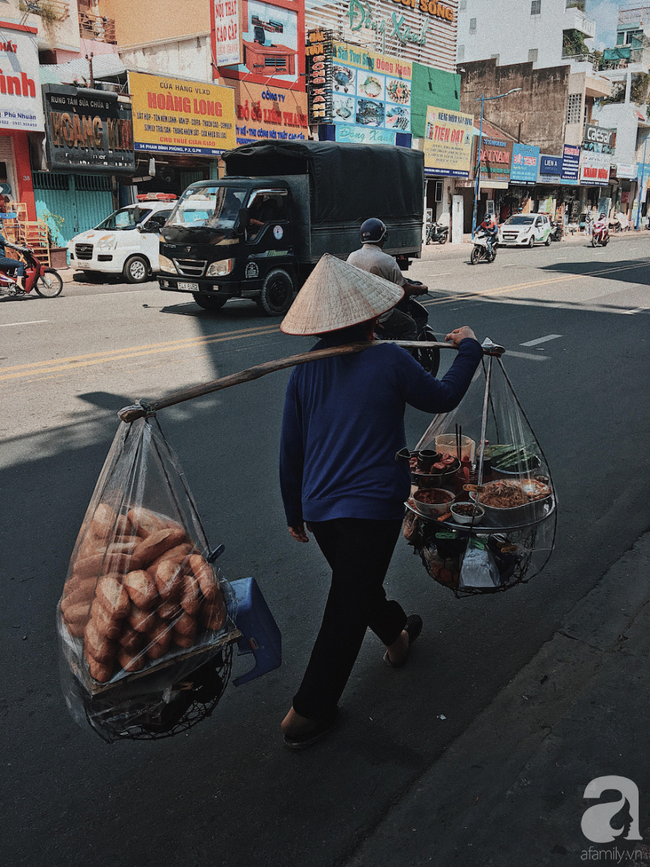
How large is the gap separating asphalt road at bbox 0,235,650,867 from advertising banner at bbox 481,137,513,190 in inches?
1345

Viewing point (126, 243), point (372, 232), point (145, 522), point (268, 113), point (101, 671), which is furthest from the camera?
point (268, 113)

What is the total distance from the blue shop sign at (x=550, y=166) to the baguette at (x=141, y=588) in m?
50.1

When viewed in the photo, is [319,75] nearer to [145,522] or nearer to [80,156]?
[80,156]

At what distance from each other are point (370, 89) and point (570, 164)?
23276mm

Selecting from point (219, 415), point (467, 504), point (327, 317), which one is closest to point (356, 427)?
point (327, 317)

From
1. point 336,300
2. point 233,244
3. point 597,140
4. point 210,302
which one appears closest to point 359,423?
point 336,300

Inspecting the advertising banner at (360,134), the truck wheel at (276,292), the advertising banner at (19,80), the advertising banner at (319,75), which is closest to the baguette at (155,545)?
the truck wheel at (276,292)

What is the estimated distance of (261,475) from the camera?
17.8 feet

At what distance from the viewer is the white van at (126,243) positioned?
55.8 feet

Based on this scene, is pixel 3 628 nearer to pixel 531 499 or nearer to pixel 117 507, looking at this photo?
pixel 117 507

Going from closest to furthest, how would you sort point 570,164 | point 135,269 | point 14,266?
point 14,266 < point 135,269 < point 570,164

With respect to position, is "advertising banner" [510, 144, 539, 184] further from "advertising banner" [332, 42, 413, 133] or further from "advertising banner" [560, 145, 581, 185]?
"advertising banner" [332, 42, 413, 133]

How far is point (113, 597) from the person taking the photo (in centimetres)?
223

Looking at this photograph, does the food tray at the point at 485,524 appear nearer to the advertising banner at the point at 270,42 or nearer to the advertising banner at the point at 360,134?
the advertising banner at the point at 270,42
